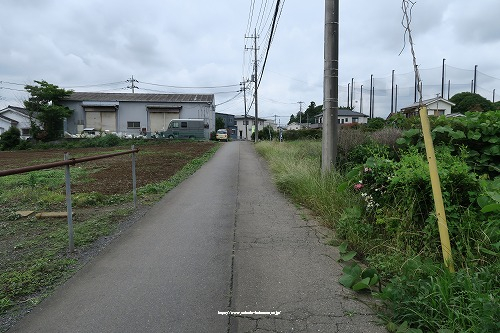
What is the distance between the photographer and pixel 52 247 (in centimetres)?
475

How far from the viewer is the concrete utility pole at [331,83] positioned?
306 inches

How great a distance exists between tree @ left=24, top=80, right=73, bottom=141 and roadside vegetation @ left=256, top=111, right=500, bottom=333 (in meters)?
43.7

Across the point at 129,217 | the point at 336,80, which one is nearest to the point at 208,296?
the point at 129,217

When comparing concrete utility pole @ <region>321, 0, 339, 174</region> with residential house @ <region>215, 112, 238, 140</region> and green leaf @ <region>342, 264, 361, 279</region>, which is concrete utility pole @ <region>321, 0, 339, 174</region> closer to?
green leaf @ <region>342, 264, 361, 279</region>

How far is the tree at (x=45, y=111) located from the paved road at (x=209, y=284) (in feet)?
138

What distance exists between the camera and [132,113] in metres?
49.3

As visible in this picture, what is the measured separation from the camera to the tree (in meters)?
41.6

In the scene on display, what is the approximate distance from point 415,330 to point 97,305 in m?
2.60

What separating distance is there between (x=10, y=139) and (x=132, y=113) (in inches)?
607

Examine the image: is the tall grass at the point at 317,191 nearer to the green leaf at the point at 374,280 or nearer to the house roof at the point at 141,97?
the green leaf at the point at 374,280

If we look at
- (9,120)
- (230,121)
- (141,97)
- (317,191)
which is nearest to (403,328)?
(317,191)

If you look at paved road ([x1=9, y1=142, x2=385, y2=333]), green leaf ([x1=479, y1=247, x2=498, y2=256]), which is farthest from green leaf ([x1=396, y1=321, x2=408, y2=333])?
green leaf ([x1=479, y1=247, x2=498, y2=256])

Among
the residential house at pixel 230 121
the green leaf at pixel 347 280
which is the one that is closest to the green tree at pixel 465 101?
the residential house at pixel 230 121

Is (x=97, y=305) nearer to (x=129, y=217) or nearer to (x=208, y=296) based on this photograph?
(x=208, y=296)
